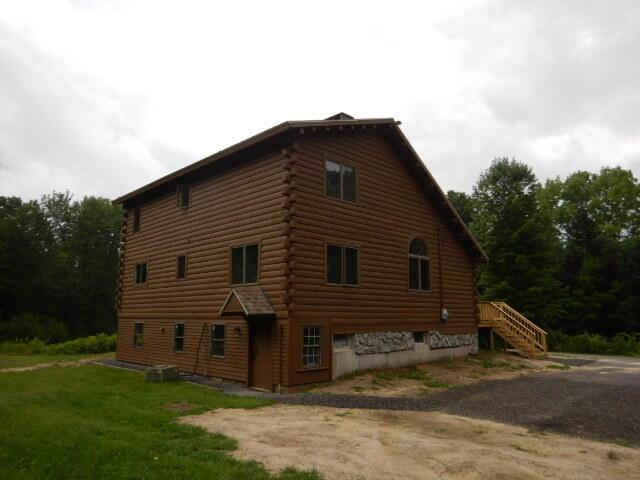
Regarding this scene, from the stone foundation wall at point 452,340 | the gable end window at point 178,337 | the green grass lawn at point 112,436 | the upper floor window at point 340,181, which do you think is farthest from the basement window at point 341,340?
the gable end window at point 178,337

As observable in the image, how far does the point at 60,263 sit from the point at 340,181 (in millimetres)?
42372

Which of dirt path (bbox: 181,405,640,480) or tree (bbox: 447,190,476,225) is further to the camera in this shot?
tree (bbox: 447,190,476,225)

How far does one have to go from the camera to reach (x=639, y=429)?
9789 mm

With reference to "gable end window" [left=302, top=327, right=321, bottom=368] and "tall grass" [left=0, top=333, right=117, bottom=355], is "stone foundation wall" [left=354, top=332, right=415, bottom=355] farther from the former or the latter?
"tall grass" [left=0, top=333, right=117, bottom=355]

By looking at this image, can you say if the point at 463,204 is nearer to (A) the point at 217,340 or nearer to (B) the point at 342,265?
(B) the point at 342,265

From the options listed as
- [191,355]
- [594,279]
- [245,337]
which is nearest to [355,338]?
[245,337]

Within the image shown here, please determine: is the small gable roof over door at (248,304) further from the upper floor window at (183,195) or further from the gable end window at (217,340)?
the upper floor window at (183,195)

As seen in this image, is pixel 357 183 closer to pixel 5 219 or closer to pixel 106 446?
pixel 106 446

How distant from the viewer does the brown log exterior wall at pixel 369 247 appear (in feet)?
49.1

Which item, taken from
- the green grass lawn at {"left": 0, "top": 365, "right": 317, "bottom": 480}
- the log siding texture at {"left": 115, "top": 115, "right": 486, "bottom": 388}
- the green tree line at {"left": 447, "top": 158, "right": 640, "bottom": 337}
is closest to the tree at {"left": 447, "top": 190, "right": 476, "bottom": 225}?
the green tree line at {"left": 447, "top": 158, "right": 640, "bottom": 337}

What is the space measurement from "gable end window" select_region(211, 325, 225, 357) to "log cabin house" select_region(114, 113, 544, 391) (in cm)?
7

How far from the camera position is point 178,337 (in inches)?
763

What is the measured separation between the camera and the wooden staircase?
2322 centimetres

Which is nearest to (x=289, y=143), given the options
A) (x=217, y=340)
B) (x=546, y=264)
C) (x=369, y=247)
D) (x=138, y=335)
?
(x=369, y=247)
